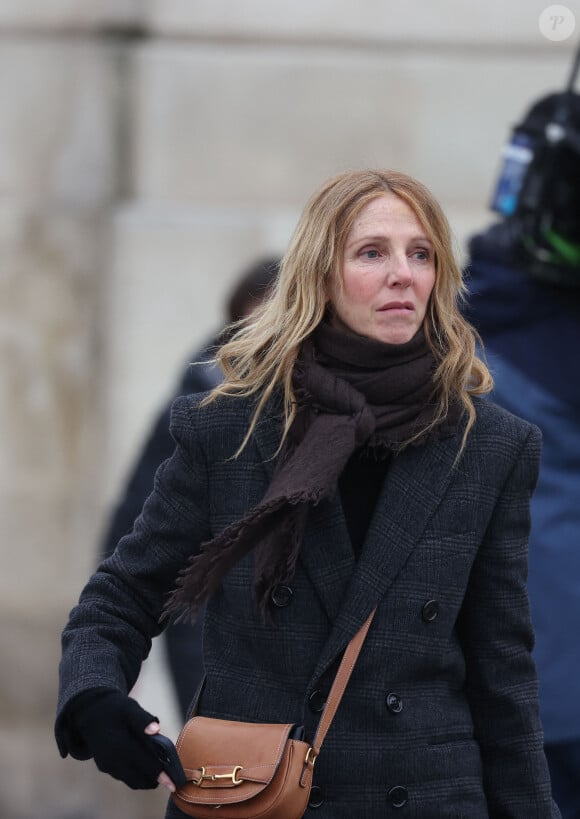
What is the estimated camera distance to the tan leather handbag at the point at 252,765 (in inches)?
106

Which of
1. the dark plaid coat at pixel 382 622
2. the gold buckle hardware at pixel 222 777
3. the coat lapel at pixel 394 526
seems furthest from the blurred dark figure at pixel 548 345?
the gold buckle hardware at pixel 222 777

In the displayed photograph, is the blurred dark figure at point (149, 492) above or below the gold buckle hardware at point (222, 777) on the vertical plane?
below

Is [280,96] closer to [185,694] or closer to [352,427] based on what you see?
[185,694]

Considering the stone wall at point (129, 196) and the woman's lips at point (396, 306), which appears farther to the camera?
the stone wall at point (129, 196)

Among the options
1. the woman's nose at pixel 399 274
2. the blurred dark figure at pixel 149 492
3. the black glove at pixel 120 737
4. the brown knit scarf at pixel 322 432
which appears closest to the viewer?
the black glove at pixel 120 737

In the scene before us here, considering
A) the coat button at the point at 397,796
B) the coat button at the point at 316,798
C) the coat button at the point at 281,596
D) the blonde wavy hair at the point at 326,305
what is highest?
the blonde wavy hair at the point at 326,305

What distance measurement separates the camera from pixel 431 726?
9.33ft

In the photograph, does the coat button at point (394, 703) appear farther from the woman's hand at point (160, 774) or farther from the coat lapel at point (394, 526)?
the woman's hand at point (160, 774)

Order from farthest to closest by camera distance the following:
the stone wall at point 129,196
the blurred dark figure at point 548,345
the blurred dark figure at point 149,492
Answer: the stone wall at point 129,196 < the blurred dark figure at point 149,492 < the blurred dark figure at point 548,345

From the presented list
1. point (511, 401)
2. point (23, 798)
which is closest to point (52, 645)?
point (23, 798)

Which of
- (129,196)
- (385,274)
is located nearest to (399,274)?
(385,274)

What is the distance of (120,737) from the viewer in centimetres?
268

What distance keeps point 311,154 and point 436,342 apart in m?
3.28

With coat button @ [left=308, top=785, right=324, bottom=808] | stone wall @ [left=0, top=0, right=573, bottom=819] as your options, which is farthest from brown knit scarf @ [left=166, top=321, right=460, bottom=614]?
stone wall @ [left=0, top=0, right=573, bottom=819]
